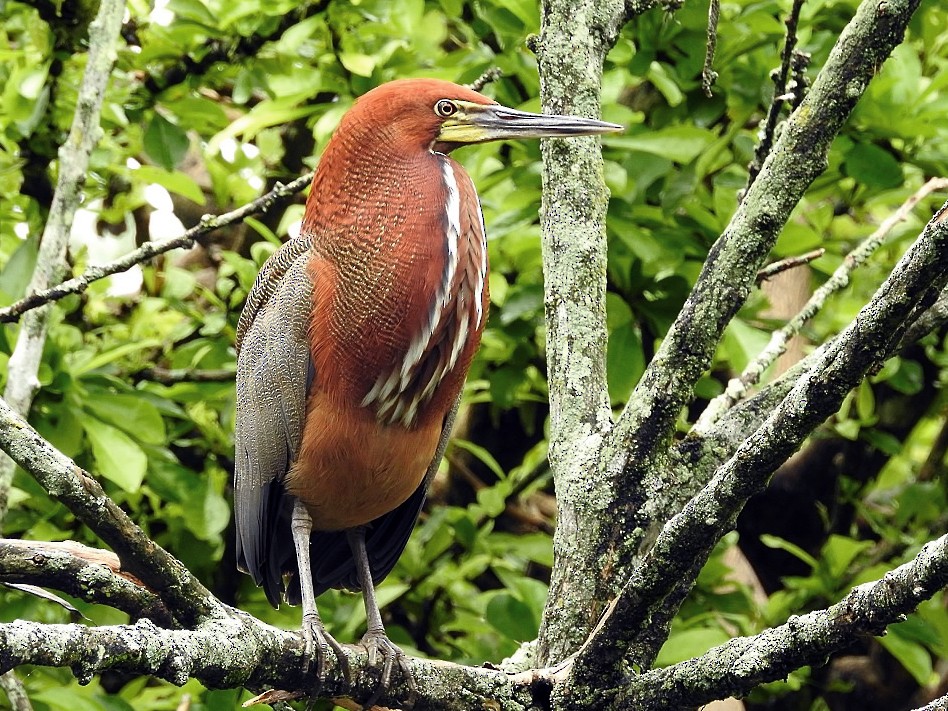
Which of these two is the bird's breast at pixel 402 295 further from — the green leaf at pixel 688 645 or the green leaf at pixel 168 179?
the green leaf at pixel 168 179

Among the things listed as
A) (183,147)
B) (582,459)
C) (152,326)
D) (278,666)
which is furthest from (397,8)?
(278,666)

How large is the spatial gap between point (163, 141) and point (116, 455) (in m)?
1.19

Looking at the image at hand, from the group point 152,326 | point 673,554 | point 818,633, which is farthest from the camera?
point 152,326

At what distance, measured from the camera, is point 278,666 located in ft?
6.72

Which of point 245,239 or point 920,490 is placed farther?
point 245,239

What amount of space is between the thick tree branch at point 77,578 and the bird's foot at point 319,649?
311 millimetres

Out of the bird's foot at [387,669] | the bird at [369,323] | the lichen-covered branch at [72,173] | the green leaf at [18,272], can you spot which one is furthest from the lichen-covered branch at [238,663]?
the green leaf at [18,272]

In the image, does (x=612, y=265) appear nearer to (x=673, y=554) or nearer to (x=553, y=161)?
(x=553, y=161)

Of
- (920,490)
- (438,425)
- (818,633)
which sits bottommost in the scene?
(920,490)

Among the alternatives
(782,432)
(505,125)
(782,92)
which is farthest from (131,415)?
(782,432)

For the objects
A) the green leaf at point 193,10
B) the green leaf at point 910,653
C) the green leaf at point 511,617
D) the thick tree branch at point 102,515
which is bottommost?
Answer: the green leaf at point 910,653

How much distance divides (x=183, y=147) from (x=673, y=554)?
2.54 m

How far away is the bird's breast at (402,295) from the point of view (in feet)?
8.73

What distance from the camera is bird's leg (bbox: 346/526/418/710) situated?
92.5 inches
